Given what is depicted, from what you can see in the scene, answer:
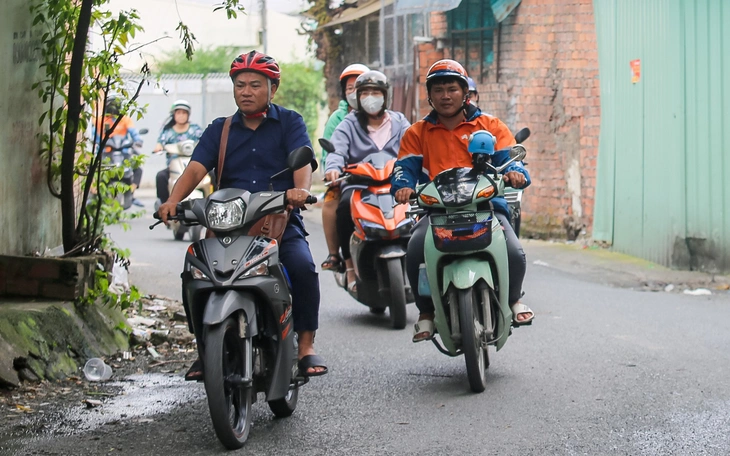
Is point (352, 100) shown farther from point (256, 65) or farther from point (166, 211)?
Answer: point (166, 211)

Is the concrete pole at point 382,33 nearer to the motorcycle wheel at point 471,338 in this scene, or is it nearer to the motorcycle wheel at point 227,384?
the motorcycle wheel at point 471,338

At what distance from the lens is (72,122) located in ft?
23.4

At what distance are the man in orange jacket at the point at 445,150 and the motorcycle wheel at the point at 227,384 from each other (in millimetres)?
1556

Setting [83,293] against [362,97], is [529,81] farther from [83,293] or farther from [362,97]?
[83,293]

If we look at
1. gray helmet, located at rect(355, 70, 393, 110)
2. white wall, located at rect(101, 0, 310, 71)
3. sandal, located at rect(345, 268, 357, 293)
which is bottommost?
sandal, located at rect(345, 268, 357, 293)

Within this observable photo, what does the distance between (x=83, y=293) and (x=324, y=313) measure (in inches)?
105

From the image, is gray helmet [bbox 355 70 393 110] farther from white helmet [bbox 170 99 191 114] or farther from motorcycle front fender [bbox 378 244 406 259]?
white helmet [bbox 170 99 191 114]

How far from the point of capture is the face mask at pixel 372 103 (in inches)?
349

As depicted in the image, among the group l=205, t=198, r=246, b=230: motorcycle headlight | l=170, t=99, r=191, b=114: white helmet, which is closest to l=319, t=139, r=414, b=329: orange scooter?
l=205, t=198, r=246, b=230: motorcycle headlight

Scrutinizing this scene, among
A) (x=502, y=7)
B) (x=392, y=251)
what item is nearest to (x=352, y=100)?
(x=392, y=251)

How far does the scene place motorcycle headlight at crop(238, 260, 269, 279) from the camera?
5116mm

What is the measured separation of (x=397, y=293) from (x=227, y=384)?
3560 millimetres

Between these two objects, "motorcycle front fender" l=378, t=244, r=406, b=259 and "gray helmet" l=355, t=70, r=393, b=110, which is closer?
"motorcycle front fender" l=378, t=244, r=406, b=259

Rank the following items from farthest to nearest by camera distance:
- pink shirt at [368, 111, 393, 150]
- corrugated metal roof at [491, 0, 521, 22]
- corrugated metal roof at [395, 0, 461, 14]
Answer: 1. corrugated metal roof at [395, 0, 461, 14]
2. corrugated metal roof at [491, 0, 521, 22]
3. pink shirt at [368, 111, 393, 150]
